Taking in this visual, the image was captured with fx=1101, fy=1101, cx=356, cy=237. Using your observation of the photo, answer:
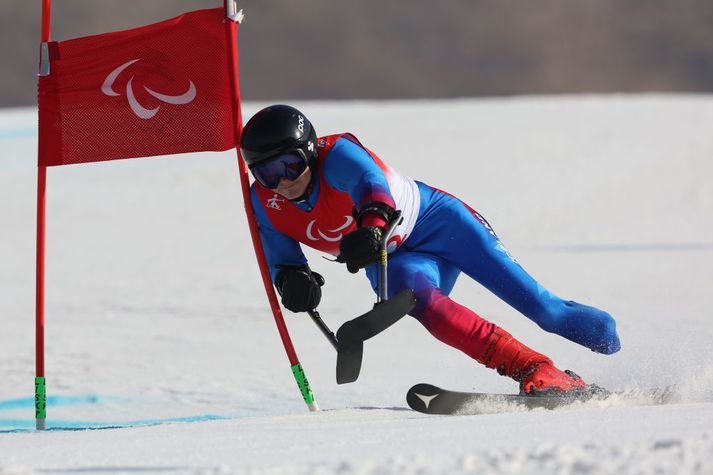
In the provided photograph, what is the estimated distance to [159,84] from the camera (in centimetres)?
445

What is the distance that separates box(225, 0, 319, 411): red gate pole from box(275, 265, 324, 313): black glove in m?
0.15

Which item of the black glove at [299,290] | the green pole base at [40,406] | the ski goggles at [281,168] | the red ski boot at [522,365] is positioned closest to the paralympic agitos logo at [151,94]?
the ski goggles at [281,168]

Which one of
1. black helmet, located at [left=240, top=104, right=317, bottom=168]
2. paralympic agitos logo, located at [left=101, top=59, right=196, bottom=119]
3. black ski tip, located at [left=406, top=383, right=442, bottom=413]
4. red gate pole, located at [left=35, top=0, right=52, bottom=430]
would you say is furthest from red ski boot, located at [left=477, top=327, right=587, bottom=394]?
red gate pole, located at [left=35, top=0, right=52, bottom=430]

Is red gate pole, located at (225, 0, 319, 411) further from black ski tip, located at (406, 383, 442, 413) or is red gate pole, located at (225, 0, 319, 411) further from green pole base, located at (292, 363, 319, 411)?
black ski tip, located at (406, 383, 442, 413)

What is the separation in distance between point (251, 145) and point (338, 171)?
12.5 inches

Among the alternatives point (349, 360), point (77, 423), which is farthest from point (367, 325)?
point (77, 423)

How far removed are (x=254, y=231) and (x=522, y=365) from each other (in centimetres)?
119

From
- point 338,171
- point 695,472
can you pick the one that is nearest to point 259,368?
point 338,171

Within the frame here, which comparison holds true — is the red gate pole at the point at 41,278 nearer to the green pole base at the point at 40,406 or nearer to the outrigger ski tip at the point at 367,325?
the green pole base at the point at 40,406

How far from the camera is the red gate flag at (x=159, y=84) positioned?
14.5ft

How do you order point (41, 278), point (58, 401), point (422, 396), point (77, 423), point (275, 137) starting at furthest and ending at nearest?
1. point (58, 401)
2. point (77, 423)
3. point (41, 278)
4. point (275, 137)
5. point (422, 396)

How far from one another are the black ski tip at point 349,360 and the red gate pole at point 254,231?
50cm

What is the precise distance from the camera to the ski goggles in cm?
385

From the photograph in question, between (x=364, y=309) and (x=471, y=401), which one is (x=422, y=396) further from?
(x=364, y=309)
